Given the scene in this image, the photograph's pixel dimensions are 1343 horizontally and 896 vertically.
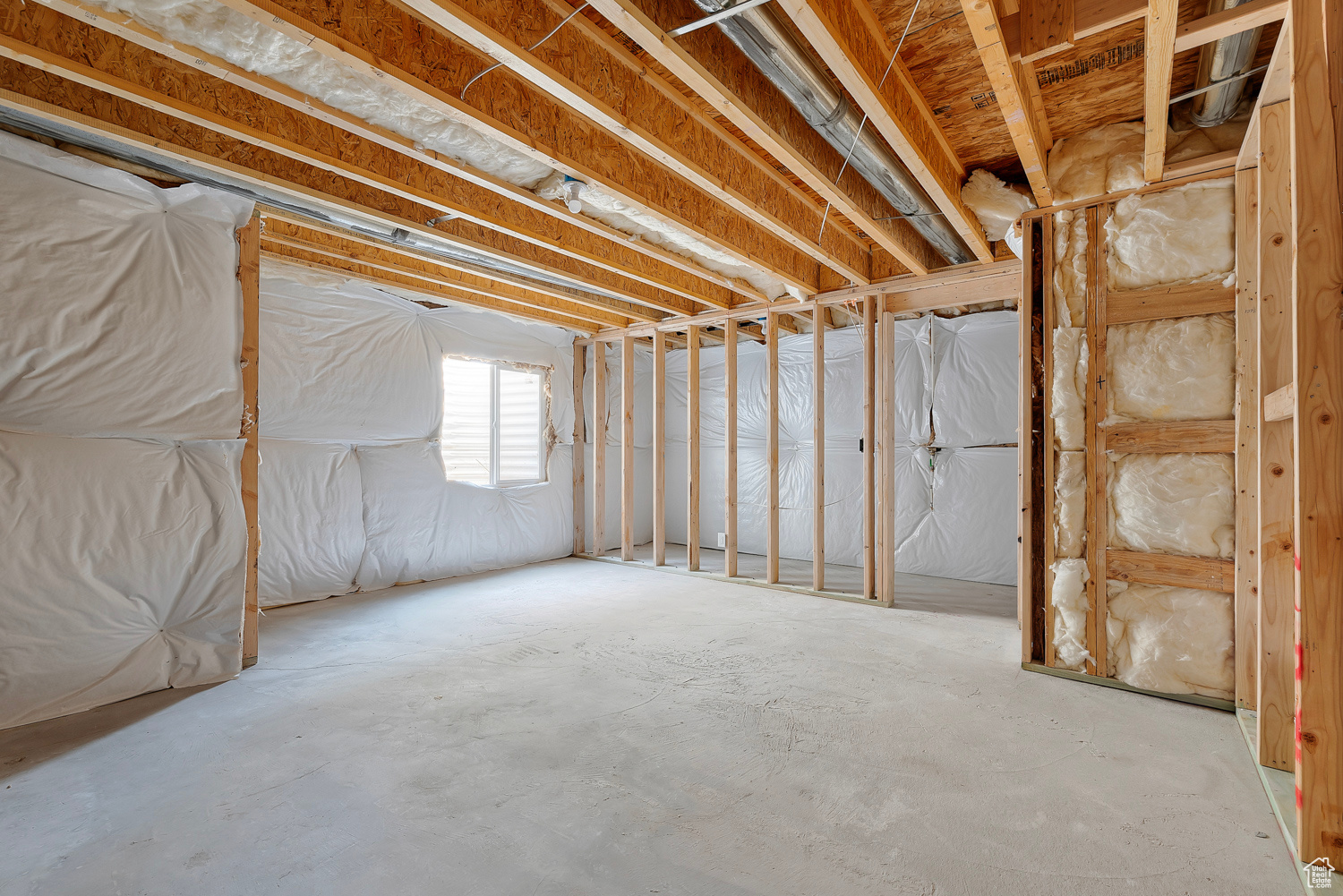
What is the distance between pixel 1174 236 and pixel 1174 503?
1.14 meters

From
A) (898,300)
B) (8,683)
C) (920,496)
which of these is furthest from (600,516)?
(8,683)

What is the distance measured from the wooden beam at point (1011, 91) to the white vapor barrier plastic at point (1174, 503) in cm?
130

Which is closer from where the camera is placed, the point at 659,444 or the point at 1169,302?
the point at 1169,302

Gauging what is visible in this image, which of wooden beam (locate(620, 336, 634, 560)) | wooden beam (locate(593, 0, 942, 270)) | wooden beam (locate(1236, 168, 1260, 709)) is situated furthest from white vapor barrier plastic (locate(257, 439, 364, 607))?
wooden beam (locate(1236, 168, 1260, 709))

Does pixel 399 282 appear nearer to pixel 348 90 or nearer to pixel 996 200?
pixel 348 90

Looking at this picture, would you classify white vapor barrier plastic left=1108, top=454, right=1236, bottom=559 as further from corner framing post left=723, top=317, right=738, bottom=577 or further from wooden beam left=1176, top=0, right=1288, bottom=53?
corner framing post left=723, top=317, right=738, bottom=577

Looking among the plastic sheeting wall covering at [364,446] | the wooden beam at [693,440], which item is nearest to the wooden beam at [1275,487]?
the wooden beam at [693,440]

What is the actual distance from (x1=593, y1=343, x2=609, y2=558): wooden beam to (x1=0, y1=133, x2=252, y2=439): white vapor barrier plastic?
326cm

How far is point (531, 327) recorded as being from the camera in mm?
5703

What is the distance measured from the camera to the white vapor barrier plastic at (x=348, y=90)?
1.78 m

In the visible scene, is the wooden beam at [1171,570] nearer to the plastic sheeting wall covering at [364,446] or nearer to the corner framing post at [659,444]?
the corner framing post at [659,444]

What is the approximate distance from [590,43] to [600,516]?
14.7 feet

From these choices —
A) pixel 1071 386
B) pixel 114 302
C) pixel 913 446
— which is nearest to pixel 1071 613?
pixel 1071 386

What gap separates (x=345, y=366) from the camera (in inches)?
174
